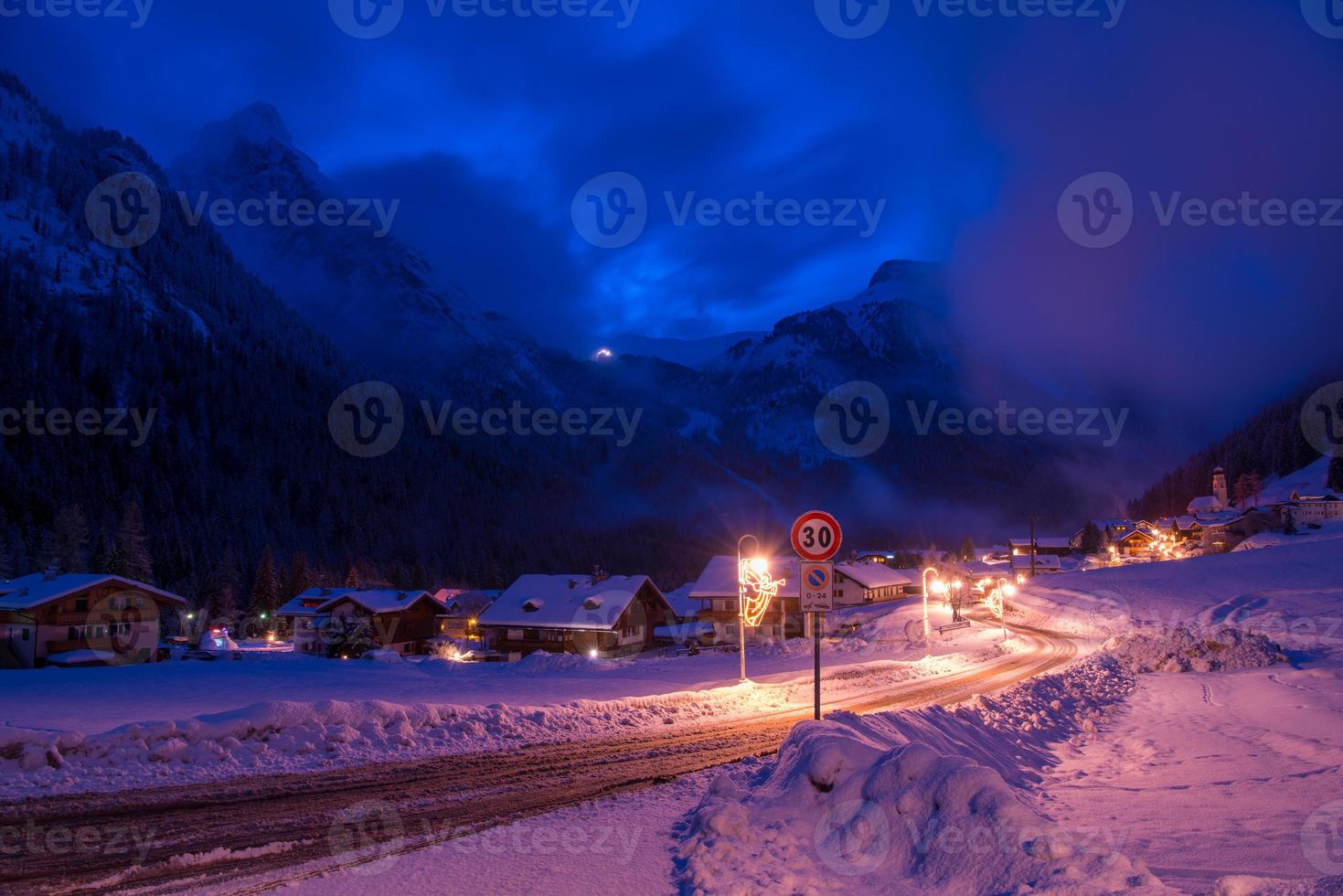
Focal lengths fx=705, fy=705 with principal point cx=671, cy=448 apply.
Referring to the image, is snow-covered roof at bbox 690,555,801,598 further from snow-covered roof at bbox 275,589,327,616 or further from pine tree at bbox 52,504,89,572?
pine tree at bbox 52,504,89,572

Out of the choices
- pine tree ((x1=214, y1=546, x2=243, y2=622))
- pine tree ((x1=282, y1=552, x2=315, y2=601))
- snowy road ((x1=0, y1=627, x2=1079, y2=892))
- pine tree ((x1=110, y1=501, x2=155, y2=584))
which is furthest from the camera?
pine tree ((x1=282, y1=552, x2=315, y2=601))

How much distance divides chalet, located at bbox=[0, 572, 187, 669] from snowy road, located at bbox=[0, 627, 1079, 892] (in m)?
52.6

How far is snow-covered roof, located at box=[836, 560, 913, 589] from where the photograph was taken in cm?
8406

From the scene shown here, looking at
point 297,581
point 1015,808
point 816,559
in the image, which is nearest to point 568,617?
point 297,581

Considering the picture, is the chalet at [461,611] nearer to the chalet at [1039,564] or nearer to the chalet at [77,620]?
the chalet at [77,620]

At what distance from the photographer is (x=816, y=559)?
12.5m

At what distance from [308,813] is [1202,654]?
28125mm

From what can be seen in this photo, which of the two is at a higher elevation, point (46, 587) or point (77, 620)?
point (46, 587)

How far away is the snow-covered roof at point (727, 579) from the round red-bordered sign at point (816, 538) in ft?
188

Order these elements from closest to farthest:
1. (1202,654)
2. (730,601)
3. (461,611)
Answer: (1202,654)
(730,601)
(461,611)

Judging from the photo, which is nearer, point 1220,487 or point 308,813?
point 308,813

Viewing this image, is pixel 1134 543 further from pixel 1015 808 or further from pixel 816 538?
pixel 1015 808

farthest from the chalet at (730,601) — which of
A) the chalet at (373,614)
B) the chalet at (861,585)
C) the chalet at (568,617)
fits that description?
the chalet at (373,614)

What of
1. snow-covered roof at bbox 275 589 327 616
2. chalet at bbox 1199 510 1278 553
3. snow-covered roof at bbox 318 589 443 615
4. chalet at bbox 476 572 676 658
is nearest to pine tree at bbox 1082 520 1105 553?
chalet at bbox 1199 510 1278 553
